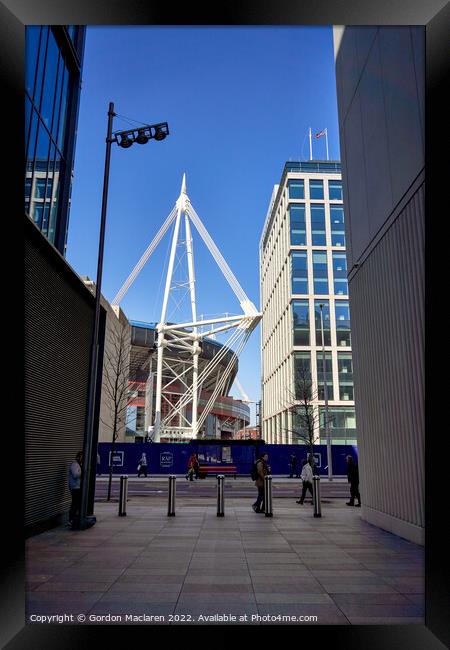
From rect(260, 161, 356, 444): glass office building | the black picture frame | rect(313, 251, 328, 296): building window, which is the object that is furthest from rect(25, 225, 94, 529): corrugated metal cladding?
rect(313, 251, 328, 296): building window

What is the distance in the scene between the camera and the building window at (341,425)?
48312mm

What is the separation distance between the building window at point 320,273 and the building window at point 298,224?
7.19 feet

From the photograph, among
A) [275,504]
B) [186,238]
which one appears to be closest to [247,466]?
[275,504]

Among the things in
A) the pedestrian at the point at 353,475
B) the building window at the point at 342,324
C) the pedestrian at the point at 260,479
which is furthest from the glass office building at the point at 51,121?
the building window at the point at 342,324

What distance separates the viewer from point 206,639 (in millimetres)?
4395

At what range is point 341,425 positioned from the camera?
1921 inches

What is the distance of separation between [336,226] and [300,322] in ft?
38.3

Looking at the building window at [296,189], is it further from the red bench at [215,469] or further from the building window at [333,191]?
the red bench at [215,469]

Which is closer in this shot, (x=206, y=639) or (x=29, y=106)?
(x=206, y=639)

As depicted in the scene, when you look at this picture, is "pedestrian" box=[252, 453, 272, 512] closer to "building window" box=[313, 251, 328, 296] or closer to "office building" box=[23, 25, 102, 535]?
"office building" box=[23, 25, 102, 535]

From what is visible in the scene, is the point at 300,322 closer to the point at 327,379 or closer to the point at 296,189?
the point at 327,379

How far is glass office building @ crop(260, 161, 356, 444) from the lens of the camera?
49906 millimetres

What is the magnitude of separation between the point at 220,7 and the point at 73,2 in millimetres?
1420
